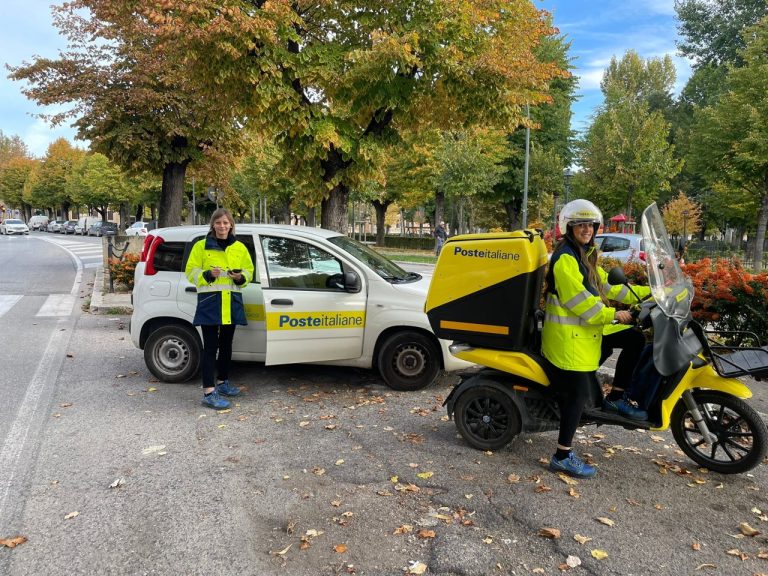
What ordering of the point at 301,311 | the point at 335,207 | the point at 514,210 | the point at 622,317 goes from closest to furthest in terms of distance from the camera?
the point at 622,317 → the point at 301,311 → the point at 335,207 → the point at 514,210

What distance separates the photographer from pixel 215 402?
17.9 ft

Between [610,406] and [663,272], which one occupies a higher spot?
[663,272]

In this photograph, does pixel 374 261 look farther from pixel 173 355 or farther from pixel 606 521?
pixel 606 521

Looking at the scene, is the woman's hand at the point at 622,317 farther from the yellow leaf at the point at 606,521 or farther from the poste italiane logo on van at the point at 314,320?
the poste italiane logo on van at the point at 314,320

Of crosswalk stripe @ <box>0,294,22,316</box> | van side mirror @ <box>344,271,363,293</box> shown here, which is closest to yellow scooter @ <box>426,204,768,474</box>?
van side mirror @ <box>344,271,363,293</box>

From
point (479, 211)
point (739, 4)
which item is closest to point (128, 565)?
point (479, 211)

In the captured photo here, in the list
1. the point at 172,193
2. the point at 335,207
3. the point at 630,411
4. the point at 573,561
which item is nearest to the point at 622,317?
the point at 630,411

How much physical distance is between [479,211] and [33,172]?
73.1 meters

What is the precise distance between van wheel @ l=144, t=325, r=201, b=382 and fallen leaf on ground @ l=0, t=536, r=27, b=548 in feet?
10.0

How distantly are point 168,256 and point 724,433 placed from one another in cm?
548

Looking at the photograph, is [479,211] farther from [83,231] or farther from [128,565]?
[128,565]

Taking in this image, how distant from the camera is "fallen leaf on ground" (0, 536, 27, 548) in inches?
124

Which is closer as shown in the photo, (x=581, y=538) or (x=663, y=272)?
(x=581, y=538)

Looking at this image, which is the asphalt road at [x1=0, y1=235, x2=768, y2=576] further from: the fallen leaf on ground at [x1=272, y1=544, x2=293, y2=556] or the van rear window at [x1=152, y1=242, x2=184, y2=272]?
the van rear window at [x1=152, y1=242, x2=184, y2=272]
